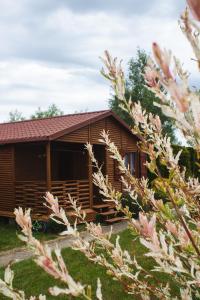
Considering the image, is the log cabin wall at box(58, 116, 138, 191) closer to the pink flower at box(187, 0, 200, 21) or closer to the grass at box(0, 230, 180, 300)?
the grass at box(0, 230, 180, 300)

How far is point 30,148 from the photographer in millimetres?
18688

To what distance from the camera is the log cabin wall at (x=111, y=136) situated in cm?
1684

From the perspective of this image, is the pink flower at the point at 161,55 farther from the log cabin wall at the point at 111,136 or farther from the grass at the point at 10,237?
the log cabin wall at the point at 111,136

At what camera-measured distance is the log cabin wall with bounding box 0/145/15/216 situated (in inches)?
650

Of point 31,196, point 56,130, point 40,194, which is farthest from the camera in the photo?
point 31,196

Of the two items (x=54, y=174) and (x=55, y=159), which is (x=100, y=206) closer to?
(x=54, y=174)

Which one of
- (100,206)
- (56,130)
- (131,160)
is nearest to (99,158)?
(131,160)

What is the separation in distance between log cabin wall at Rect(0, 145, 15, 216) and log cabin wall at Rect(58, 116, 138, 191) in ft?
8.89

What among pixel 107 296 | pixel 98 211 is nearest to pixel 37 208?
pixel 98 211

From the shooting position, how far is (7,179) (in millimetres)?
16781

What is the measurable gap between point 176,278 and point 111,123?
17.4m

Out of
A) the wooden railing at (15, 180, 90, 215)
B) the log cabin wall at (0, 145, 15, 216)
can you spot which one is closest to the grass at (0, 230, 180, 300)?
the wooden railing at (15, 180, 90, 215)

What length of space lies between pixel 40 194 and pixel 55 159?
4.40 metres

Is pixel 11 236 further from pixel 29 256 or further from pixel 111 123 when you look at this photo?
pixel 111 123
